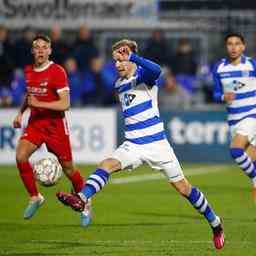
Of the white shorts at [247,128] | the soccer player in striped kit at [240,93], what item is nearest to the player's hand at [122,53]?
the soccer player in striped kit at [240,93]

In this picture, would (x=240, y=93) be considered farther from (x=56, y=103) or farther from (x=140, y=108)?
(x=140, y=108)

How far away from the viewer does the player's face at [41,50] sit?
42.5ft

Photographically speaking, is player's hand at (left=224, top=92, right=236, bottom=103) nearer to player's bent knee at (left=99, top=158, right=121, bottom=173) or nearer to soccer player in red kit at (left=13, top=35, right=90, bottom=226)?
soccer player in red kit at (left=13, top=35, right=90, bottom=226)

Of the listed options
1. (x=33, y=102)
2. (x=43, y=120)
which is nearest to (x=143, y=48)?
(x=43, y=120)

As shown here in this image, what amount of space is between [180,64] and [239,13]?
2.33 m

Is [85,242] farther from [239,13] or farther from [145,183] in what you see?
[239,13]

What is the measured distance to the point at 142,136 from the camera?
11.1m

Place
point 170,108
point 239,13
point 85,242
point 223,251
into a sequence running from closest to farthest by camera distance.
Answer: point 223,251, point 85,242, point 170,108, point 239,13

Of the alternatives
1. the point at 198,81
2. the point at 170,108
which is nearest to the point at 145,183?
the point at 170,108

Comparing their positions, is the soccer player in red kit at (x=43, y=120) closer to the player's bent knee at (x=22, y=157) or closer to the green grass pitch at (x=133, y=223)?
the player's bent knee at (x=22, y=157)

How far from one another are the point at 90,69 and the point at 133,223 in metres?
10.7

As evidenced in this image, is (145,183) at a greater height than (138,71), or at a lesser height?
lesser

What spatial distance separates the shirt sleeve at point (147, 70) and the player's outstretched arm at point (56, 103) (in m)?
1.81

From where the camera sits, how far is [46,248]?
10.9 m
